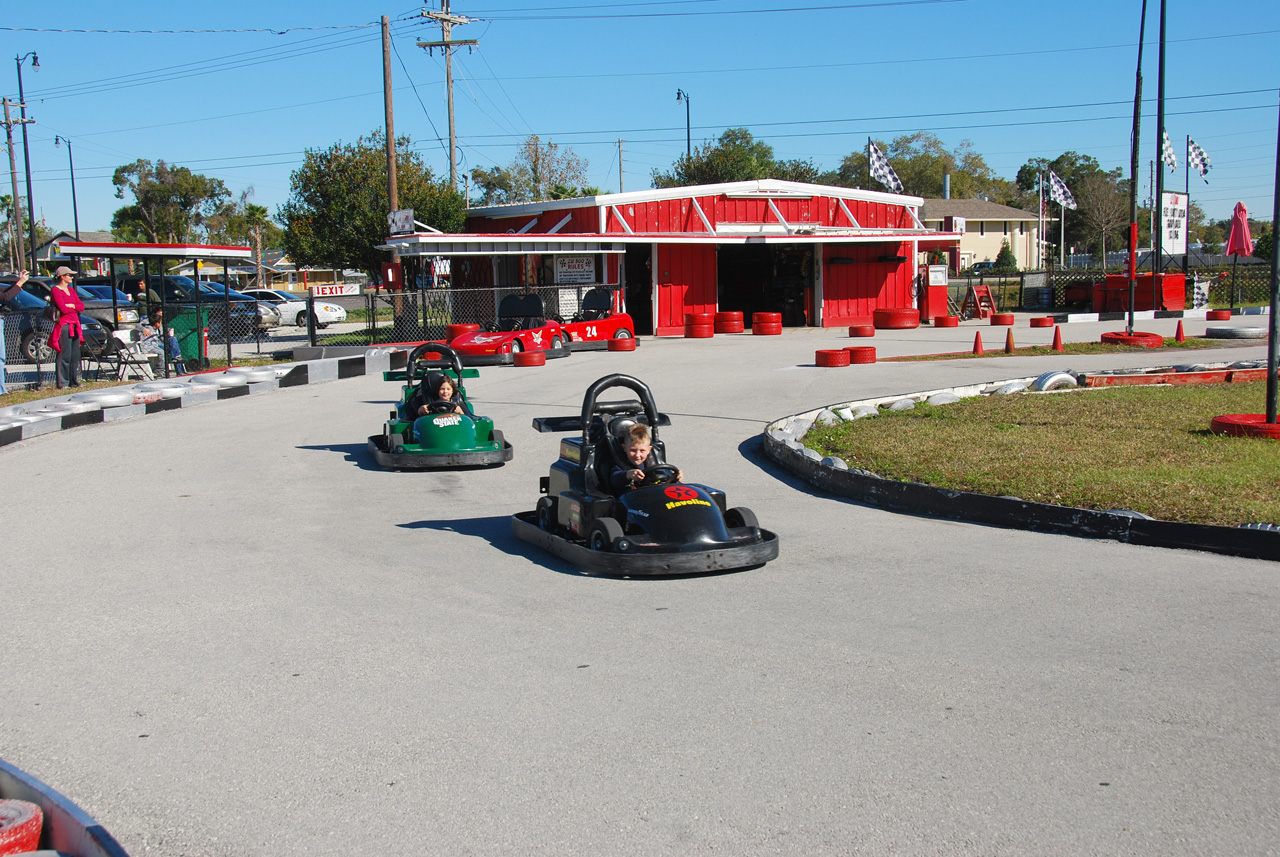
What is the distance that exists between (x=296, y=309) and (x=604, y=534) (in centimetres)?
3731

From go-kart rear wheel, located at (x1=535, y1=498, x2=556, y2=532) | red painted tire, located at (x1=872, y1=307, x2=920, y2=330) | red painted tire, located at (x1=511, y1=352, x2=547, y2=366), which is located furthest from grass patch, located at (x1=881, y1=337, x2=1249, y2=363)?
go-kart rear wheel, located at (x1=535, y1=498, x2=556, y2=532)

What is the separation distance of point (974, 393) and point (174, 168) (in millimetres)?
75514

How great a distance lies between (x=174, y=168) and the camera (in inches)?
3066

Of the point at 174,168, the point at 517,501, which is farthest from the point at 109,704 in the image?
the point at 174,168

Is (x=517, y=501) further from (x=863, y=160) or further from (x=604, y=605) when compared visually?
(x=863, y=160)

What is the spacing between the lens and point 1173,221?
99.3ft

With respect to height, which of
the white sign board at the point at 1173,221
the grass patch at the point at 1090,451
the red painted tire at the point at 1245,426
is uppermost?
the white sign board at the point at 1173,221

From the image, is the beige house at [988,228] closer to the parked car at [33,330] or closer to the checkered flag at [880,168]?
Result: the checkered flag at [880,168]

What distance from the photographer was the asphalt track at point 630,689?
11.6 feet

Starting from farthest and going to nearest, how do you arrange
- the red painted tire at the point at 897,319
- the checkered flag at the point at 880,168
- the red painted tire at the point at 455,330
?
the checkered flag at the point at 880,168, the red painted tire at the point at 897,319, the red painted tire at the point at 455,330

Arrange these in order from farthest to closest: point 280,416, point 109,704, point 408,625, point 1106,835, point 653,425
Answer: point 280,416
point 653,425
point 408,625
point 109,704
point 1106,835

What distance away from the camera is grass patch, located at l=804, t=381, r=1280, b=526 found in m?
7.91

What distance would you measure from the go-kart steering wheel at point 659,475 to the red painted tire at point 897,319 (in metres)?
25.7

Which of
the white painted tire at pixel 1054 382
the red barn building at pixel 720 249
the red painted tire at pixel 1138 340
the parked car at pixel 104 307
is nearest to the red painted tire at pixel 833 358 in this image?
the white painted tire at pixel 1054 382
